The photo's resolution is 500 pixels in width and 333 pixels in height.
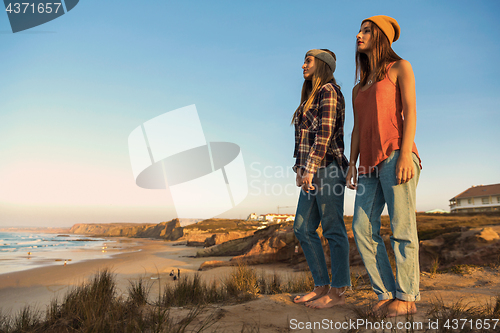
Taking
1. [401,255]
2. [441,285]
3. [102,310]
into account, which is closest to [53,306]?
[102,310]

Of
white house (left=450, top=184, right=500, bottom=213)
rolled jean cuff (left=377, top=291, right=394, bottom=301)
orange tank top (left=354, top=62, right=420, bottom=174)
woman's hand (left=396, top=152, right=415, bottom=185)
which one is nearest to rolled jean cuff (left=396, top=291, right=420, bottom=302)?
rolled jean cuff (left=377, top=291, right=394, bottom=301)

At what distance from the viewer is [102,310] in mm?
2105

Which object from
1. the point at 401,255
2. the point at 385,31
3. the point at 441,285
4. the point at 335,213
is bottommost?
the point at 441,285

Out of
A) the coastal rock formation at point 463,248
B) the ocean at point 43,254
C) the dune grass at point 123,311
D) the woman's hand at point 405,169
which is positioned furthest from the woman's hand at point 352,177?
the ocean at point 43,254

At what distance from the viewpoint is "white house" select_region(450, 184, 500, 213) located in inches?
974

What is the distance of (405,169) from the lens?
1.90m

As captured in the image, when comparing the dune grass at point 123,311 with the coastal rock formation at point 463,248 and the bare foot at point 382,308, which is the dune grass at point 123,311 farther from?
the coastal rock formation at point 463,248

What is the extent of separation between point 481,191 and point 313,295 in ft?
107

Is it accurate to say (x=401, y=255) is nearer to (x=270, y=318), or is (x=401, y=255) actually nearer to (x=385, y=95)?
(x=270, y=318)

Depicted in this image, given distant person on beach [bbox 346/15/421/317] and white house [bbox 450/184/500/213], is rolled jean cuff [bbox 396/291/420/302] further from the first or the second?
white house [bbox 450/184/500/213]

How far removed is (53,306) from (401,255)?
2.78 m

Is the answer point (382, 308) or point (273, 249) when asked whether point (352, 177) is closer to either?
point (382, 308)

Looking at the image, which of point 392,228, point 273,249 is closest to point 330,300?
point 392,228

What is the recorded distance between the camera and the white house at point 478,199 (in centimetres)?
2474
